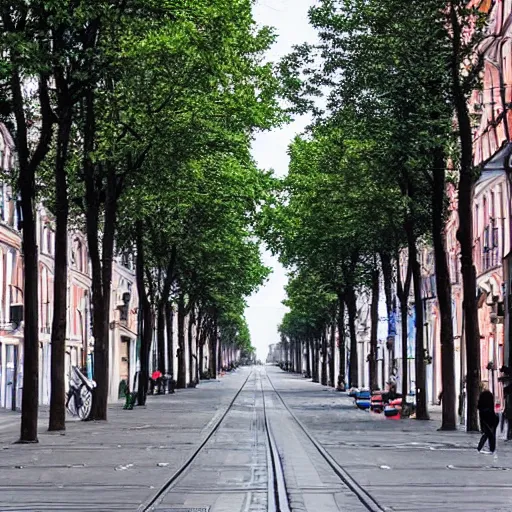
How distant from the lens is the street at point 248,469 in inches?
730

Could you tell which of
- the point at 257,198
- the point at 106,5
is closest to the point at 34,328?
the point at 106,5

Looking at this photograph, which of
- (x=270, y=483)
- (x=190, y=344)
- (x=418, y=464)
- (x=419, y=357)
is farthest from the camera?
(x=190, y=344)

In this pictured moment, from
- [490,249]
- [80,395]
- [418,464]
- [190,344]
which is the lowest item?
[418,464]

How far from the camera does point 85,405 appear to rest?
46031 mm

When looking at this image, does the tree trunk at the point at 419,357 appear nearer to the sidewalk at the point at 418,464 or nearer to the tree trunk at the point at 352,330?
the sidewalk at the point at 418,464

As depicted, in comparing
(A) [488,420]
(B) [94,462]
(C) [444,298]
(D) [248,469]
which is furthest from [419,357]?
(D) [248,469]

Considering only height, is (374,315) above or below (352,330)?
above

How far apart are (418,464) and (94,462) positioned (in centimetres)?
646

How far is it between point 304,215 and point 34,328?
1550 inches

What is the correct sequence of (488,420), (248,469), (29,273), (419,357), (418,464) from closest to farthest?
(248,469) < (418,464) < (488,420) < (29,273) < (419,357)

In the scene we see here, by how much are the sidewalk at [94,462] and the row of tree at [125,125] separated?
200 cm

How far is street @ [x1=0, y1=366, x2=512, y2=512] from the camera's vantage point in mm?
18531

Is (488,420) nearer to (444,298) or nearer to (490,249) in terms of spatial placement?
(444,298)

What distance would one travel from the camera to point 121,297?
3570 inches
